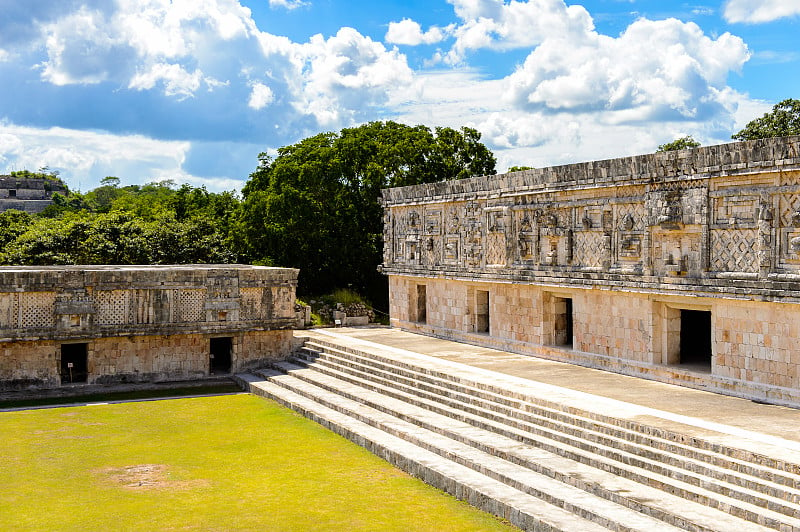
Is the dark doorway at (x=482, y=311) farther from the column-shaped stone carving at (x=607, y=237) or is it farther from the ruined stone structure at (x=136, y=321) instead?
the column-shaped stone carving at (x=607, y=237)

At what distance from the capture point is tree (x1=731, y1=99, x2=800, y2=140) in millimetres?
30469

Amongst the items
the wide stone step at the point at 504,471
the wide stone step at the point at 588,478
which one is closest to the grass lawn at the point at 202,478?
the wide stone step at the point at 504,471

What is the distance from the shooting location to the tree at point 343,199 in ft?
84.3

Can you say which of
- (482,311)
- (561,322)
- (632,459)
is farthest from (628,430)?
(482,311)

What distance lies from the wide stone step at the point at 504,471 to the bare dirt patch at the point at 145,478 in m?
3.20

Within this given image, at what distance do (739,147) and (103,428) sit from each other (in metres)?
11.4

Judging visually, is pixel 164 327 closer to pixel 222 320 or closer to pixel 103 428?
pixel 222 320

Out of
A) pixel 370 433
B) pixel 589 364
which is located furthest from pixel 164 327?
pixel 589 364

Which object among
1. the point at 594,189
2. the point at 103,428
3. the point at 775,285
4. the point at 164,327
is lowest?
the point at 103,428

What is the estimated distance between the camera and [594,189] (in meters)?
14.5

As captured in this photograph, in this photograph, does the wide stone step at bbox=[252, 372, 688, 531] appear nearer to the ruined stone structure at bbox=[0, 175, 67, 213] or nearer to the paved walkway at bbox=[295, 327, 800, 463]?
the paved walkway at bbox=[295, 327, 800, 463]

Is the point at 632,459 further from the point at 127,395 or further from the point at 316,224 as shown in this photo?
the point at 316,224

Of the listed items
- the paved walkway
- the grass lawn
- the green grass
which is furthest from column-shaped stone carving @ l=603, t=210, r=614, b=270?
the green grass

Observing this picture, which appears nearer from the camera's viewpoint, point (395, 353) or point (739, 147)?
point (739, 147)
